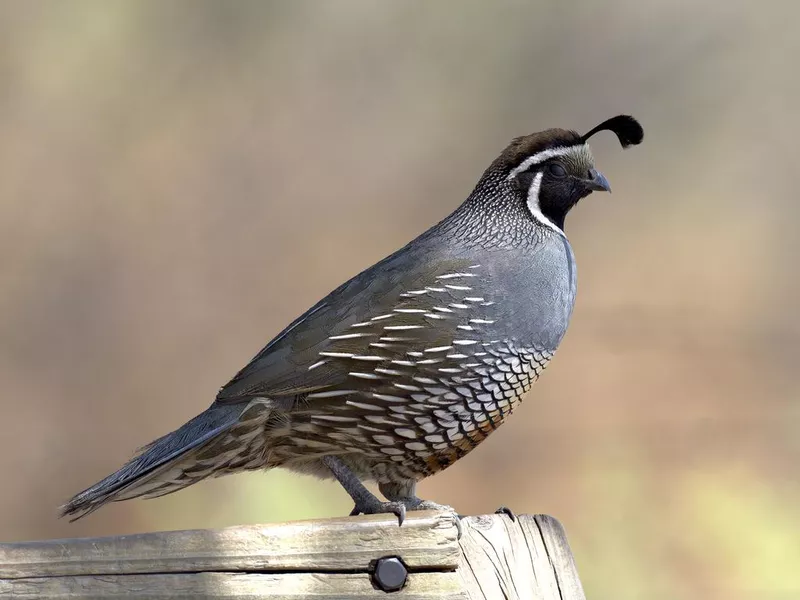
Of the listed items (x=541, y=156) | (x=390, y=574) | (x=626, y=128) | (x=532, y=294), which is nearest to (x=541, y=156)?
(x=541, y=156)

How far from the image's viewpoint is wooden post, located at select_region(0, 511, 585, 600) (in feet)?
5.86

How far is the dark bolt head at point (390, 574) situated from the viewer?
181 cm

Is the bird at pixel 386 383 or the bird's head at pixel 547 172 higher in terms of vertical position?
the bird's head at pixel 547 172

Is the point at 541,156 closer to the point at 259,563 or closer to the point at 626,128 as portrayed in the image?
the point at 626,128

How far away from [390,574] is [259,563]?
242mm

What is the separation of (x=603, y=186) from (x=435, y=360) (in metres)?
0.86

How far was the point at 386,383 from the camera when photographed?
8.58 feet

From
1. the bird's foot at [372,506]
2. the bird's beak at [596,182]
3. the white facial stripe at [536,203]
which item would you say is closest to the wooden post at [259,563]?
the bird's foot at [372,506]

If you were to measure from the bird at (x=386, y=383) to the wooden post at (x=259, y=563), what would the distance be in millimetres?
634

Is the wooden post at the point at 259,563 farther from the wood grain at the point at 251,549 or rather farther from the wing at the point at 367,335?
the wing at the point at 367,335

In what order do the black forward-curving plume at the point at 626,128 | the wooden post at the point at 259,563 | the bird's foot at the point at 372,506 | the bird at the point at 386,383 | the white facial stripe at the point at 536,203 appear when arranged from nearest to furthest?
the wooden post at the point at 259,563
the bird's foot at the point at 372,506
the bird at the point at 386,383
the white facial stripe at the point at 536,203
the black forward-curving plume at the point at 626,128

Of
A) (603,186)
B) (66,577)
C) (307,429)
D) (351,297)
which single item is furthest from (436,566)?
(603,186)

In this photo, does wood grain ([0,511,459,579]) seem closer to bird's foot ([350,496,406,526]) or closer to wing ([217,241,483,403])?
bird's foot ([350,496,406,526])

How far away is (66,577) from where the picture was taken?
179cm
